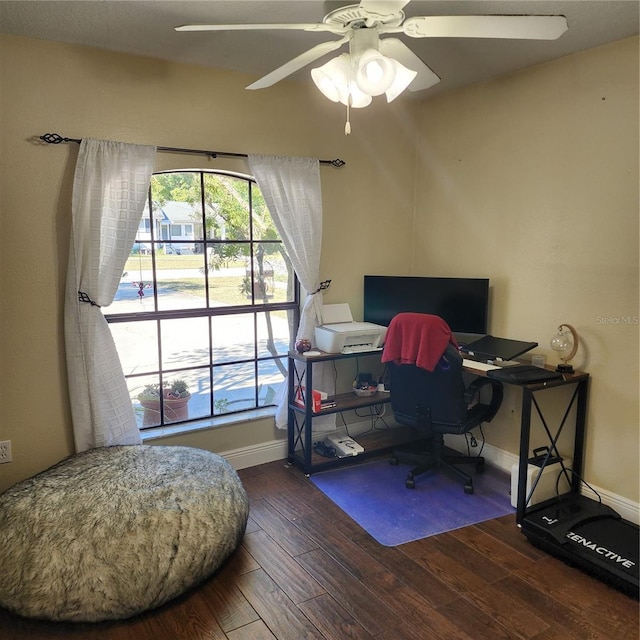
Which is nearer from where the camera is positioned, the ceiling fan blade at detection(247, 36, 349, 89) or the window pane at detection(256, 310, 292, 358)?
the ceiling fan blade at detection(247, 36, 349, 89)

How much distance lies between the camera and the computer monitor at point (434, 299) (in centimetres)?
332

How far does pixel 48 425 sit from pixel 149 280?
0.98 metres

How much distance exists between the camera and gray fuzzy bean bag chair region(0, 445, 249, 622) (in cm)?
198

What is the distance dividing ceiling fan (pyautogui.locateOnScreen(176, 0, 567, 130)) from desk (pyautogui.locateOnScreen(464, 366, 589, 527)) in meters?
1.65

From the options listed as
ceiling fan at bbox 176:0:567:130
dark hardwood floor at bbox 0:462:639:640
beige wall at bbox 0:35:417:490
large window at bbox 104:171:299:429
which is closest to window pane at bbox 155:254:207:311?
large window at bbox 104:171:299:429

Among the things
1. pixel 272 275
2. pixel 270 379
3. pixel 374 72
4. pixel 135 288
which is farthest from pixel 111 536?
pixel 374 72

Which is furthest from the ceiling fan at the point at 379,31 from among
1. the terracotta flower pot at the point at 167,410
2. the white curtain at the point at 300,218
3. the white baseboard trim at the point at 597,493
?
the white baseboard trim at the point at 597,493

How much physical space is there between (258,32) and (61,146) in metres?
1.17

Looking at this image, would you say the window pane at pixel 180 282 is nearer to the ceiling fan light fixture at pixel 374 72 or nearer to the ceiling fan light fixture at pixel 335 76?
the ceiling fan light fixture at pixel 335 76

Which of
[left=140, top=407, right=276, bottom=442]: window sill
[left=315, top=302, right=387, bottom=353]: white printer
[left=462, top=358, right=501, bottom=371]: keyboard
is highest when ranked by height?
[left=315, top=302, right=387, bottom=353]: white printer

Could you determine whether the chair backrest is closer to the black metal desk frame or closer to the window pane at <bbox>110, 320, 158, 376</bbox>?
the black metal desk frame

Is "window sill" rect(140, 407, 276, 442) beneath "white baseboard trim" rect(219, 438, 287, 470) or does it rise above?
above

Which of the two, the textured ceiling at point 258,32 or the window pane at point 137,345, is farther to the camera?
the window pane at point 137,345

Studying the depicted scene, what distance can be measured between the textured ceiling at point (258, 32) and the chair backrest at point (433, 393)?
5.36ft
